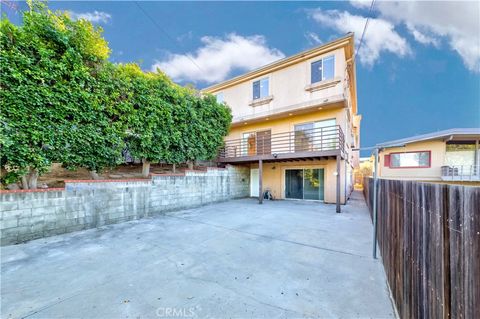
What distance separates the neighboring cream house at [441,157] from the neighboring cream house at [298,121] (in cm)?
540

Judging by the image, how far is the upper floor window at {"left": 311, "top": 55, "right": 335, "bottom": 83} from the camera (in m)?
10.2

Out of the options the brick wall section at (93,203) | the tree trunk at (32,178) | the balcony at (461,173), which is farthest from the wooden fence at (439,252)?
the balcony at (461,173)

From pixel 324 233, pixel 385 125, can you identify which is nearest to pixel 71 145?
pixel 324 233

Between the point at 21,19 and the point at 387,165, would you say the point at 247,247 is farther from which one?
the point at 387,165

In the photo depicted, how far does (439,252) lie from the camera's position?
133 centimetres

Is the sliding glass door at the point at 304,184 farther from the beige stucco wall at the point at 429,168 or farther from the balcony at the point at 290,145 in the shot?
the beige stucco wall at the point at 429,168

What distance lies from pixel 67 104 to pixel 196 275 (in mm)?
5754

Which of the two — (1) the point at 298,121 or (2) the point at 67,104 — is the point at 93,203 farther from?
(1) the point at 298,121

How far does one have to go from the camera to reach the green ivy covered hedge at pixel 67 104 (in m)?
4.59

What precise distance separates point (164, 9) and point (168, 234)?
12.7 meters

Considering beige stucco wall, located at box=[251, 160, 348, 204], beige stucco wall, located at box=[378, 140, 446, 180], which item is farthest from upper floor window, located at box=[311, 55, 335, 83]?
beige stucco wall, located at box=[378, 140, 446, 180]

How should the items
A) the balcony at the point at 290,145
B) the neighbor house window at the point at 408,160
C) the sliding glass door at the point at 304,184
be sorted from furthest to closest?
the neighbor house window at the point at 408,160 < the sliding glass door at the point at 304,184 < the balcony at the point at 290,145

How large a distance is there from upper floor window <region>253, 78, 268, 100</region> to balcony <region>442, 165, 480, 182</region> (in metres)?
13.4

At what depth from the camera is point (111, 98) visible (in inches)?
251
